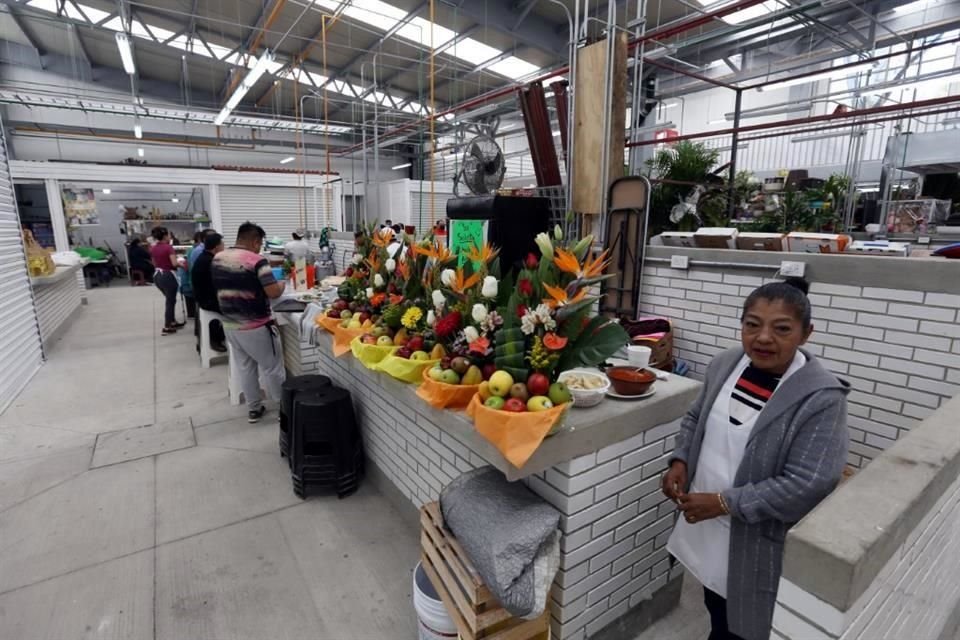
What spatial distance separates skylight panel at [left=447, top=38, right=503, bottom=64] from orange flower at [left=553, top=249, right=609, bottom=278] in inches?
331

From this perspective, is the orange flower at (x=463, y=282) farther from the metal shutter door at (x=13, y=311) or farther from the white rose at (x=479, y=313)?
the metal shutter door at (x=13, y=311)

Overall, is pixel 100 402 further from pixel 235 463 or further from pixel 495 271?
pixel 495 271

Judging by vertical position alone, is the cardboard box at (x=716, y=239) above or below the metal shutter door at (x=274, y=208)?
below

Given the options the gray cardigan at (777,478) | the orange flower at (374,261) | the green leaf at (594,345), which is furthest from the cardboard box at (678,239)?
the gray cardigan at (777,478)

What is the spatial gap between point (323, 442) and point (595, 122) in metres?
3.10

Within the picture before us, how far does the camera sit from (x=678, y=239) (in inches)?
161

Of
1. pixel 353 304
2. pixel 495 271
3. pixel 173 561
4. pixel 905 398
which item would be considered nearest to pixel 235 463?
pixel 173 561

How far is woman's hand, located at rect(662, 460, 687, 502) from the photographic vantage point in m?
1.57

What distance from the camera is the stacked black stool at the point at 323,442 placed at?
2863mm

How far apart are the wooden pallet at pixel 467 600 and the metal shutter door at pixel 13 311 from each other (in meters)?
5.08

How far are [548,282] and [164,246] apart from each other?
24.8ft

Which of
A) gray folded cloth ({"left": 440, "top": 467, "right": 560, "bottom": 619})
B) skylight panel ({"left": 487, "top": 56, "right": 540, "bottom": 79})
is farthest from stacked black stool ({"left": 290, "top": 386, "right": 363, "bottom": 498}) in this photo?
skylight panel ({"left": 487, "top": 56, "right": 540, "bottom": 79})

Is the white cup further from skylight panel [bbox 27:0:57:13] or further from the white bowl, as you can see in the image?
skylight panel [bbox 27:0:57:13]

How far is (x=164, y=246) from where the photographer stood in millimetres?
7211
